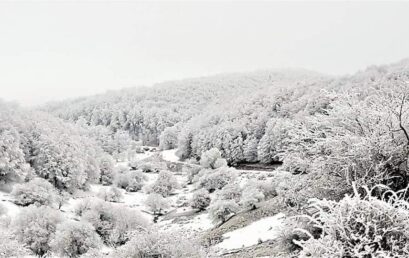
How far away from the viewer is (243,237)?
27.4 m

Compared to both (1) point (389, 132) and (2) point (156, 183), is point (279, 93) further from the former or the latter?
(1) point (389, 132)

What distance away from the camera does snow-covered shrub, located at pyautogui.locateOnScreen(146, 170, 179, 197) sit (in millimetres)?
63531

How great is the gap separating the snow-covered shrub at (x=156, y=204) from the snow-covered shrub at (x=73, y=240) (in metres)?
21.2

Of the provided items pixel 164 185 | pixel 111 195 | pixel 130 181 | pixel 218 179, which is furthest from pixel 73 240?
pixel 130 181

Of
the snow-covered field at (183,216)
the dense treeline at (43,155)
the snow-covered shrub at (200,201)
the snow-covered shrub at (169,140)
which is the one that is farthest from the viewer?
the snow-covered shrub at (169,140)

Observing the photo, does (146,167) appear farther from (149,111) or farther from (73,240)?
(149,111)

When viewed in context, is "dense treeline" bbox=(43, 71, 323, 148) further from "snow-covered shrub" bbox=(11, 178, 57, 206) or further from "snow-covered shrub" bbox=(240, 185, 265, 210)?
"snow-covered shrub" bbox=(240, 185, 265, 210)

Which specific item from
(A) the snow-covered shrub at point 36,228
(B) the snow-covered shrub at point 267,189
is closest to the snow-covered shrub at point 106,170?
(A) the snow-covered shrub at point 36,228

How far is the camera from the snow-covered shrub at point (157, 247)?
17103 mm

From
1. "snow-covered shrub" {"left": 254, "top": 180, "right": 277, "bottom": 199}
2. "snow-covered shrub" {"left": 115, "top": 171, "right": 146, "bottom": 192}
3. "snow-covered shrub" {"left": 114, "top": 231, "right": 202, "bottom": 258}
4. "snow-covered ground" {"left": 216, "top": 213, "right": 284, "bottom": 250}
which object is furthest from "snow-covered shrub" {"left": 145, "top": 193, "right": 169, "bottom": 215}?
"snow-covered shrub" {"left": 114, "top": 231, "right": 202, "bottom": 258}

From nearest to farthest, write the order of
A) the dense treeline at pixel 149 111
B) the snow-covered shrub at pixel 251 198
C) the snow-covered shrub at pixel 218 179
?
the snow-covered shrub at pixel 251 198 → the snow-covered shrub at pixel 218 179 → the dense treeline at pixel 149 111

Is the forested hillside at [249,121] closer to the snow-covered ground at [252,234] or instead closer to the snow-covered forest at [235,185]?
the snow-covered forest at [235,185]

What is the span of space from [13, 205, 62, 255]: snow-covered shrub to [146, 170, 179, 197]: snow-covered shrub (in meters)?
25.1

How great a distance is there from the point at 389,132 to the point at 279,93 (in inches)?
3935
